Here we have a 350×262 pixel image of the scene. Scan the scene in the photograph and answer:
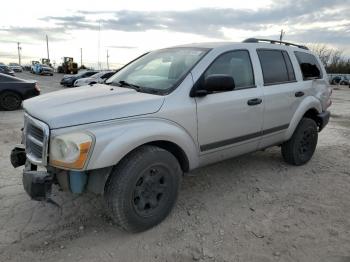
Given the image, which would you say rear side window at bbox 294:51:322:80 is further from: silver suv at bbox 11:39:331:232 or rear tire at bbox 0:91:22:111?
rear tire at bbox 0:91:22:111

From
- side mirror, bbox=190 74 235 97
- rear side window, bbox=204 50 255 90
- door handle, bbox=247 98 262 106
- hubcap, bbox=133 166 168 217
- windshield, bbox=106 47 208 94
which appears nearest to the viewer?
hubcap, bbox=133 166 168 217

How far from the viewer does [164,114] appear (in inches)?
137

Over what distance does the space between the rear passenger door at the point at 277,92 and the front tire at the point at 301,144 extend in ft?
1.45

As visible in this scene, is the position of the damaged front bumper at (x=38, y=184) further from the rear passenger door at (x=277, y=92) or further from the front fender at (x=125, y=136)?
the rear passenger door at (x=277, y=92)

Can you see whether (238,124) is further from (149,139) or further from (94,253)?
(94,253)

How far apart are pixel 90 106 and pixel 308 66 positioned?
383cm

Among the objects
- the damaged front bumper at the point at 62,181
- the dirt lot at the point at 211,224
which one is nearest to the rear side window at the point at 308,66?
the dirt lot at the point at 211,224

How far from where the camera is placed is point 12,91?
11711mm

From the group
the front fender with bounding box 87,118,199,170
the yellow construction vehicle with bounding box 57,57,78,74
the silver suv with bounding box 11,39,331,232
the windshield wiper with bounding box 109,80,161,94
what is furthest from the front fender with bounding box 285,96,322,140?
the yellow construction vehicle with bounding box 57,57,78,74

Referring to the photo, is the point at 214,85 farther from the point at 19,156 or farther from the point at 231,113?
the point at 19,156

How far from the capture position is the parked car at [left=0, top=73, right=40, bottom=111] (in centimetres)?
1155

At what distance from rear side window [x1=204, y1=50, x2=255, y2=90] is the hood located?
0.94 m

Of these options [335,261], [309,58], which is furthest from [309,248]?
[309,58]

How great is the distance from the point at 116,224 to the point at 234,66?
7.52ft
